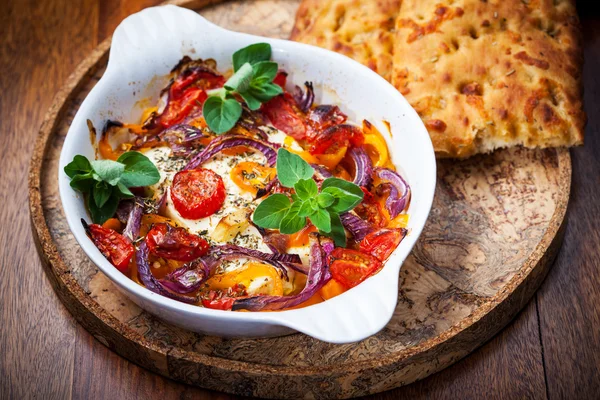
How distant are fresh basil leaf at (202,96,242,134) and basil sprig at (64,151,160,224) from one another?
43 cm

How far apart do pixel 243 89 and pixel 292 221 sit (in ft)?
3.07

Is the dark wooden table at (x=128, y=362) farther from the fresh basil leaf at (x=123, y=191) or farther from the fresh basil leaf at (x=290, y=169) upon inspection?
the fresh basil leaf at (x=290, y=169)

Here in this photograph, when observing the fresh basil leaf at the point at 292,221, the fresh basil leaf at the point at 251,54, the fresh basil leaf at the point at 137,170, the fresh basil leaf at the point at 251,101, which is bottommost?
the fresh basil leaf at the point at 292,221

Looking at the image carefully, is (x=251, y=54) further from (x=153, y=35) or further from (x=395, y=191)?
(x=395, y=191)

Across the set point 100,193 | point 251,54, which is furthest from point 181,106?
point 100,193

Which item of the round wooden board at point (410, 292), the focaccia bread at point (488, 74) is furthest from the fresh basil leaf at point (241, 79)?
the round wooden board at point (410, 292)

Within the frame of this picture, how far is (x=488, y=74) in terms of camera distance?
167 inches

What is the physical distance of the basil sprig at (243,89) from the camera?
3949 mm

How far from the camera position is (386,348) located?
3521mm

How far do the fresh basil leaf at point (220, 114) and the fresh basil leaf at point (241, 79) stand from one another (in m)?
0.08

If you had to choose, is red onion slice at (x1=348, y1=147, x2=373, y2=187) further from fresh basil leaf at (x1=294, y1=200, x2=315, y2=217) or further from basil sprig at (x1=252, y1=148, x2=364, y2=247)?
fresh basil leaf at (x1=294, y1=200, x2=315, y2=217)

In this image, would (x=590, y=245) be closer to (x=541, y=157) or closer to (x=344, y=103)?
(x=541, y=157)

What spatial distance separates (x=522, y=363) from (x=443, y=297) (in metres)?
0.54

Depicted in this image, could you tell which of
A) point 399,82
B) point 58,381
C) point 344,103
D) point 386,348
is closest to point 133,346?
point 58,381
